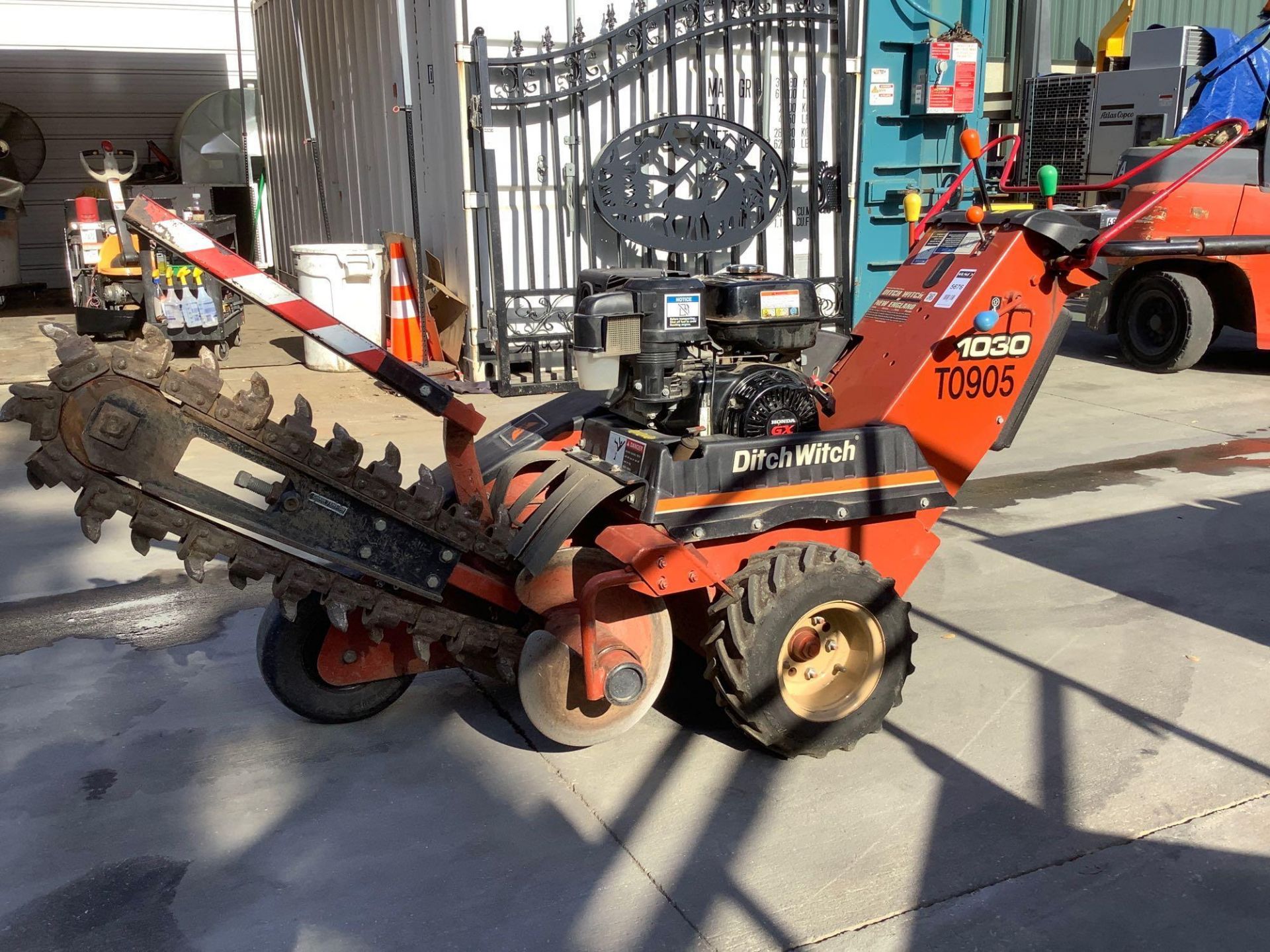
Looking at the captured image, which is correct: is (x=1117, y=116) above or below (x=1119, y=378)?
above

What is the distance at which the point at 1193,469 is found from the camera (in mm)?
6629

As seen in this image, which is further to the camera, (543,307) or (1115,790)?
(543,307)

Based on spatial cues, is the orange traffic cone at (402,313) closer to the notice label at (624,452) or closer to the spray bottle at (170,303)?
the spray bottle at (170,303)

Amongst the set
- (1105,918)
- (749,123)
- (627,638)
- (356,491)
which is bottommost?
(1105,918)

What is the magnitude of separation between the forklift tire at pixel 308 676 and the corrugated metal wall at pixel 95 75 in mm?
15625

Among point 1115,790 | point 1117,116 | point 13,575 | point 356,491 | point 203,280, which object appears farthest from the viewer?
point 1117,116

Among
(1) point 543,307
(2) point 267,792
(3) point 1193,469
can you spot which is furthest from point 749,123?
(2) point 267,792

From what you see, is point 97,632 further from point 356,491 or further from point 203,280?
point 203,280

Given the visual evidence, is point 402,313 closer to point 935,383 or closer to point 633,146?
point 633,146

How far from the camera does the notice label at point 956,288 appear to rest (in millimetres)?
3994

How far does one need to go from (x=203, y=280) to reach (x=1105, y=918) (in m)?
9.15

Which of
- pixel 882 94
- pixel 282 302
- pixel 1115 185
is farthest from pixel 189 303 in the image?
pixel 1115 185

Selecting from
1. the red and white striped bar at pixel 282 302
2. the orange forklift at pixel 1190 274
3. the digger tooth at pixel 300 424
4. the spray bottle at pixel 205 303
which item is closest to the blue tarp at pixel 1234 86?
the orange forklift at pixel 1190 274

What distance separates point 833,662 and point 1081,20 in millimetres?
16525
